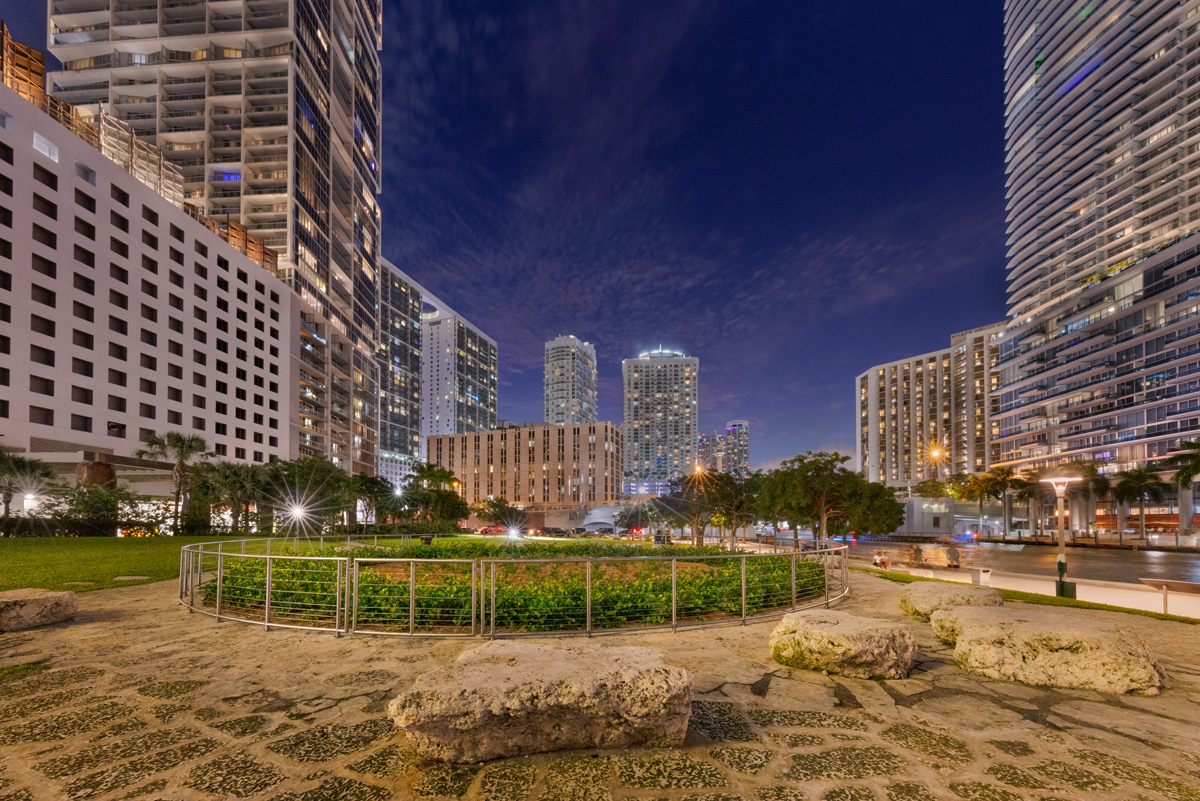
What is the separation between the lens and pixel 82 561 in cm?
1883

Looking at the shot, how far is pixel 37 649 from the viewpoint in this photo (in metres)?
7.87

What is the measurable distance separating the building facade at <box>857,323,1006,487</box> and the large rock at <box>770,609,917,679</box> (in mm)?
139675

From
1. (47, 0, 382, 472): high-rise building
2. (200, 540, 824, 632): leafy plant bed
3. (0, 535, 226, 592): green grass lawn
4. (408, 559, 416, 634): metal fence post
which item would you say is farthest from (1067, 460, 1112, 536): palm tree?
(47, 0, 382, 472): high-rise building

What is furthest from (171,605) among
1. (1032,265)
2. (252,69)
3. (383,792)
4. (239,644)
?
(1032,265)

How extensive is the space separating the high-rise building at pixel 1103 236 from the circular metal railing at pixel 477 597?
89975mm

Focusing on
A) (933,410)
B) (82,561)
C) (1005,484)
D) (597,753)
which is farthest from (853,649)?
(933,410)

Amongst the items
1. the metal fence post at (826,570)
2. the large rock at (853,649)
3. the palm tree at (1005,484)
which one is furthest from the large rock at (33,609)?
the palm tree at (1005,484)

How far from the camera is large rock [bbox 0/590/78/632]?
897 cm

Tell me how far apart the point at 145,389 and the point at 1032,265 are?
459 feet

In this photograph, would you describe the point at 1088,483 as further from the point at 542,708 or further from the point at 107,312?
the point at 107,312

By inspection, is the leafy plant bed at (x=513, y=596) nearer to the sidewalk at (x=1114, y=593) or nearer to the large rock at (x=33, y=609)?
the large rock at (x=33, y=609)

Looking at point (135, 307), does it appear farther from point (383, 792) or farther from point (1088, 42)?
point (1088, 42)

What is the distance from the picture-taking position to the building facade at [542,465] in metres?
144

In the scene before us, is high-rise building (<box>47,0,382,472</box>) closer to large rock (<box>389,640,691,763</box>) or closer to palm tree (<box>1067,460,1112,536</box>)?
large rock (<box>389,640,691,763</box>)
